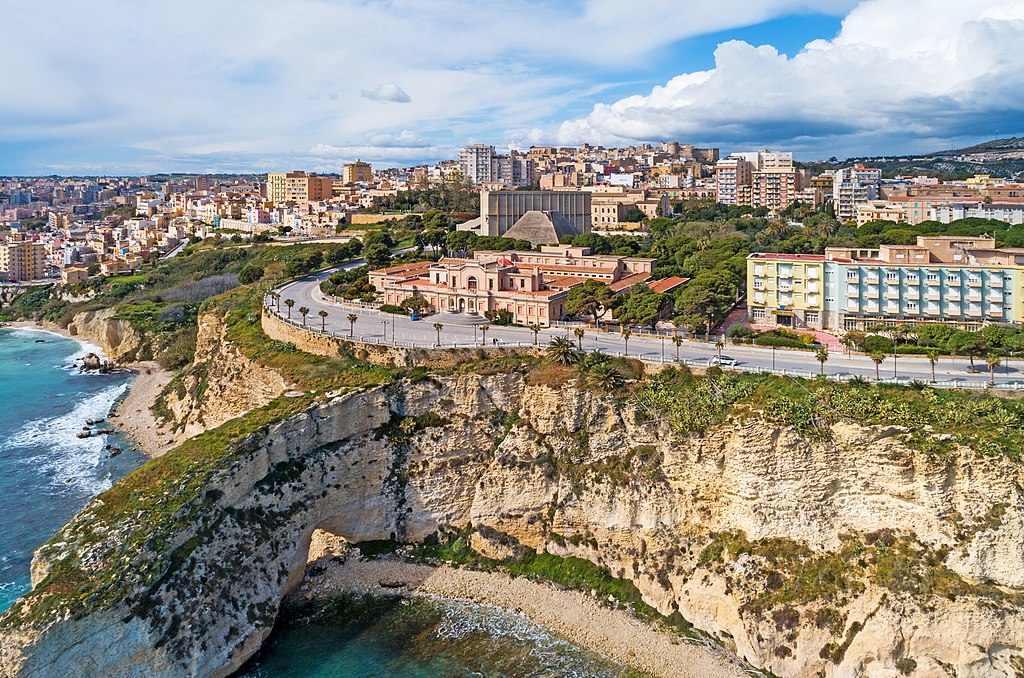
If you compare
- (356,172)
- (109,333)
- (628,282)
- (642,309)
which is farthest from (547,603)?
(356,172)

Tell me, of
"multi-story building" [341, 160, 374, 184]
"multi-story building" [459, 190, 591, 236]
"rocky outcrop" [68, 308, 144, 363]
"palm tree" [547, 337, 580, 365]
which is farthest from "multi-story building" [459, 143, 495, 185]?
"palm tree" [547, 337, 580, 365]

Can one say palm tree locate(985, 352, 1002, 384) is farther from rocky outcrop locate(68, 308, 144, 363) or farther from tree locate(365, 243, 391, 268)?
rocky outcrop locate(68, 308, 144, 363)

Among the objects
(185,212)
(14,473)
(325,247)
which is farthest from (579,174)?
(14,473)

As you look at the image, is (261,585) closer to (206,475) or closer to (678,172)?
(206,475)

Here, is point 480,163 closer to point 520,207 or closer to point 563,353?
point 520,207

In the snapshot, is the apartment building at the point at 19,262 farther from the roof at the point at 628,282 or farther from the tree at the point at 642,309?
the tree at the point at 642,309

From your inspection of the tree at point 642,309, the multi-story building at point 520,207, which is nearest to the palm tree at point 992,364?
the tree at point 642,309

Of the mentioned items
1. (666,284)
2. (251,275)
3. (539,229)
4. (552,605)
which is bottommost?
(552,605)
